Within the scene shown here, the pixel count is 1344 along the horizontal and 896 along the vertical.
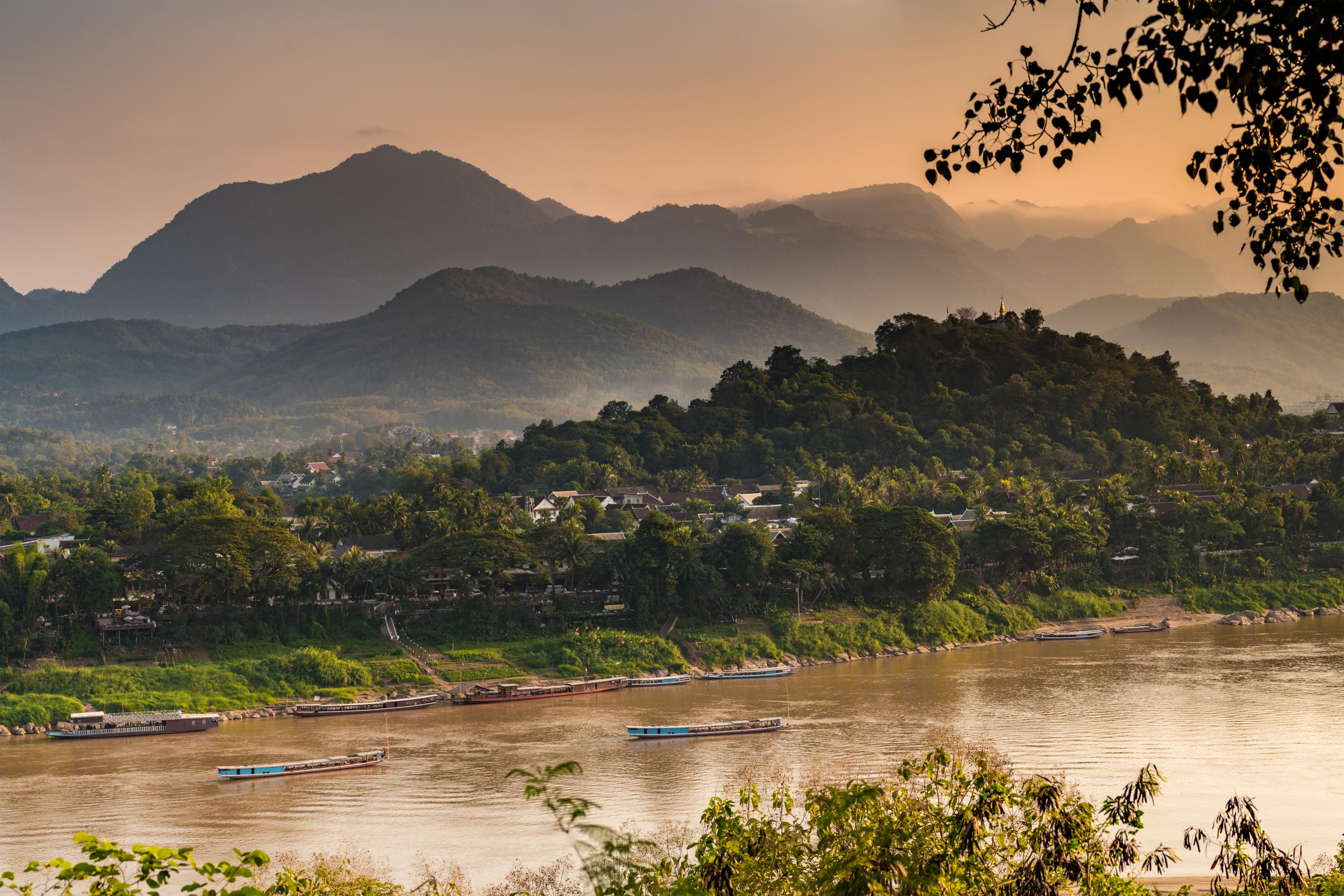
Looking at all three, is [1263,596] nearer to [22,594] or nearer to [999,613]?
[999,613]

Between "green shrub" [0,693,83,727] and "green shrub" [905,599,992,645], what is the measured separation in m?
24.8

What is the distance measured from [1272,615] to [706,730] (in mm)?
25920

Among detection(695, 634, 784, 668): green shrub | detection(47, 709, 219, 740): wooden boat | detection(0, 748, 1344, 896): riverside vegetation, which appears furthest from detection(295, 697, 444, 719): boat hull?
detection(0, 748, 1344, 896): riverside vegetation

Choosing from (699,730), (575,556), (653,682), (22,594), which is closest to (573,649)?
Answer: (653,682)

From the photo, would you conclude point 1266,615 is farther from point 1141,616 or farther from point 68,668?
point 68,668

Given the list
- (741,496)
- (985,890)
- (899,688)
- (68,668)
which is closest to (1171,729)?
(899,688)

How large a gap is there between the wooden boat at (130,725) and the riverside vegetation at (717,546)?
1233 millimetres

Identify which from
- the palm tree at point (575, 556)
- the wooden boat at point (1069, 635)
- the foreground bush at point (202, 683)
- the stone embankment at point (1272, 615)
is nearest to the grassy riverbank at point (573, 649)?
the foreground bush at point (202, 683)

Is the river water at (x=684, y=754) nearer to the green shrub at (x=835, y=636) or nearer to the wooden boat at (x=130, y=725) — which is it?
the wooden boat at (x=130, y=725)

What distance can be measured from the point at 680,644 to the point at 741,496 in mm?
24073

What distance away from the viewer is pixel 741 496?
215 ft

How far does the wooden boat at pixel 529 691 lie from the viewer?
37156 mm

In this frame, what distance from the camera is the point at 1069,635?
4544 centimetres

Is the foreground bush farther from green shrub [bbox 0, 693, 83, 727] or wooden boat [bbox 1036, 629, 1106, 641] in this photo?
wooden boat [bbox 1036, 629, 1106, 641]
